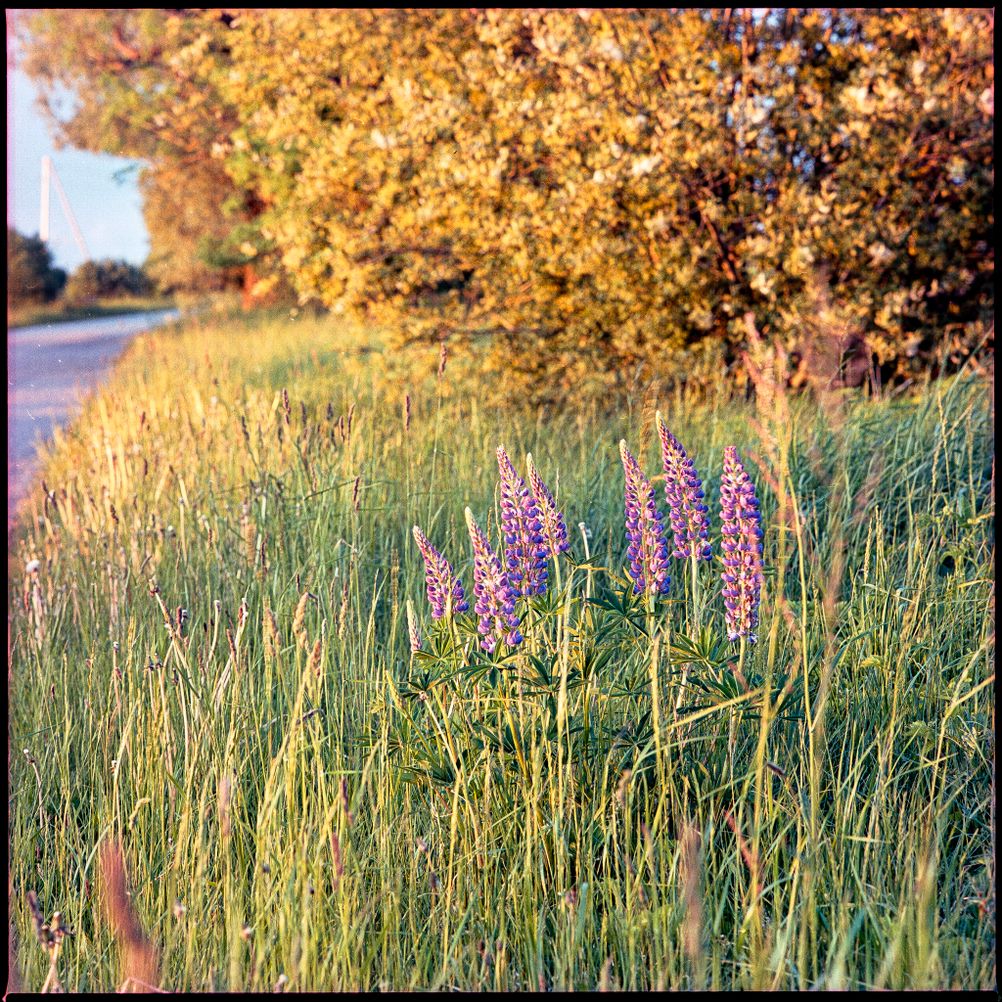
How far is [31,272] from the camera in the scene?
22.4 m

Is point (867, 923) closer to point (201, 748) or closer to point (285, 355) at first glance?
point (201, 748)

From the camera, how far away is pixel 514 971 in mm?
2002

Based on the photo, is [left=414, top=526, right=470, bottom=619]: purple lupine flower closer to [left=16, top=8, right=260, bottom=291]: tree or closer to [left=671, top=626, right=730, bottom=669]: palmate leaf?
[left=671, top=626, right=730, bottom=669]: palmate leaf

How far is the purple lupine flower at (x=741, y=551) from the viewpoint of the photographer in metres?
2.17

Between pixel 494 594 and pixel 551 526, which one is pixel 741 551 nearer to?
pixel 551 526

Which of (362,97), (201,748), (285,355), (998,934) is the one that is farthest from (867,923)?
(285,355)

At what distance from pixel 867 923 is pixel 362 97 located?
7.30 metres

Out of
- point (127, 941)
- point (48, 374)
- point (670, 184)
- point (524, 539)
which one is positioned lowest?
point (127, 941)

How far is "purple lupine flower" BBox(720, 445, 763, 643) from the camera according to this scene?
217cm

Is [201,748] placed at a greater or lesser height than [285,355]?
lesser

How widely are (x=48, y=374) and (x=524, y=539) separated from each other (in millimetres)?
11800

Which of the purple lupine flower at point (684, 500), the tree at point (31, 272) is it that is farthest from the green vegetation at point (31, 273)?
the purple lupine flower at point (684, 500)

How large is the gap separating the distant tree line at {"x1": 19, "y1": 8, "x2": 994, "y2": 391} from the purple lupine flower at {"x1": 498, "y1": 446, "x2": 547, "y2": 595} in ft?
13.5

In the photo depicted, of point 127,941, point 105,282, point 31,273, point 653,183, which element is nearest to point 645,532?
point 127,941
